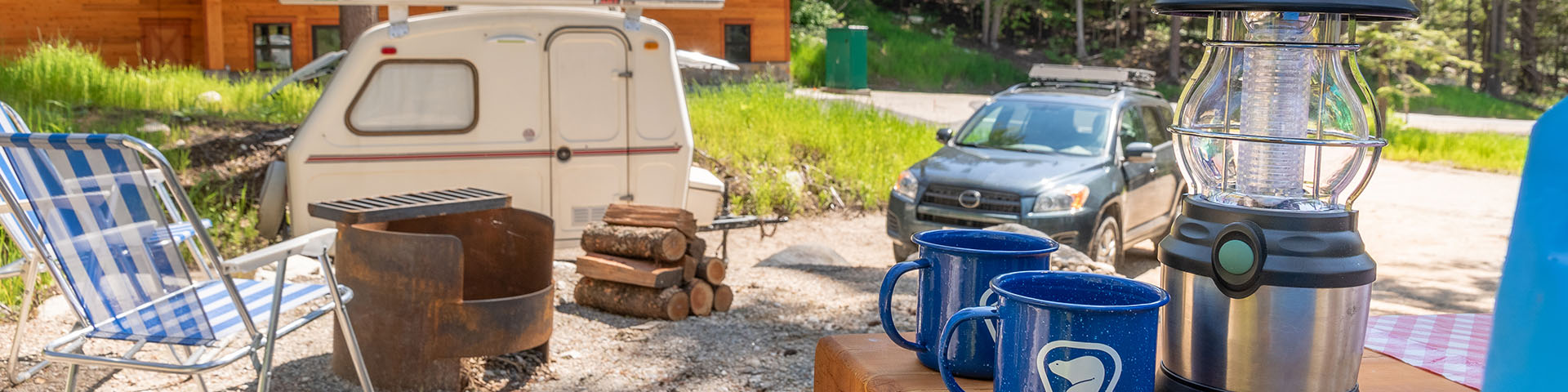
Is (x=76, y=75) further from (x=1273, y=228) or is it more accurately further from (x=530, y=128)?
(x=1273, y=228)

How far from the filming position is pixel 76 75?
1144cm

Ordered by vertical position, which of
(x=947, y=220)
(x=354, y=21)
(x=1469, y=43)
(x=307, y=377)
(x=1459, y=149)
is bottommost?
(x=307, y=377)

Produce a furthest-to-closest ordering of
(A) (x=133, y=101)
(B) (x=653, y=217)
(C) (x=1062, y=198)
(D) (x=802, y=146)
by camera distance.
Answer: (D) (x=802, y=146), (A) (x=133, y=101), (C) (x=1062, y=198), (B) (x=653, y=217)

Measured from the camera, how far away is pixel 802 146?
39.8 feet

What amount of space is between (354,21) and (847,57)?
15.1 metres

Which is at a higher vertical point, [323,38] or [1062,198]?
[323,38]

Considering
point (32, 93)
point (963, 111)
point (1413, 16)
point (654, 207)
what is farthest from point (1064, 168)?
point (963, 111)

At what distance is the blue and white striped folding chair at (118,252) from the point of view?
3338 millimetres

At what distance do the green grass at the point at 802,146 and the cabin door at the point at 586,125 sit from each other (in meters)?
2.91

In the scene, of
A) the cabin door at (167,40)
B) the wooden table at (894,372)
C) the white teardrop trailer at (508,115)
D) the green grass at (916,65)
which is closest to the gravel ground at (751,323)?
the white teardrop trailer at (508,115)

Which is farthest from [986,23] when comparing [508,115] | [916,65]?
[508,115]

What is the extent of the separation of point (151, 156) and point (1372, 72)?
20.4 metres

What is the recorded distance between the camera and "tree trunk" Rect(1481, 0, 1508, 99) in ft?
121

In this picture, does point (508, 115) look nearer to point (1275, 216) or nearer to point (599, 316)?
point (599, 316)
